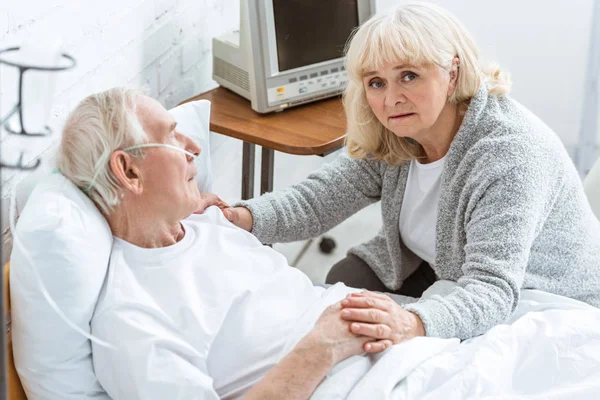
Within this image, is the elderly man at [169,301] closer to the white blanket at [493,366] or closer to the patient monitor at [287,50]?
the white blanket at [493,366]

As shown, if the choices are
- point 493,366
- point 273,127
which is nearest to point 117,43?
point 273,127

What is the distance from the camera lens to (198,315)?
1.42 meters

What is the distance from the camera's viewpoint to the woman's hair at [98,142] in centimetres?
141

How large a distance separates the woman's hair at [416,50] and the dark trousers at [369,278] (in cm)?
36

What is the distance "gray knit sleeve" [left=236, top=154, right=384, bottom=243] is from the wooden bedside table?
0.45 feet

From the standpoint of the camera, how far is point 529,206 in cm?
165

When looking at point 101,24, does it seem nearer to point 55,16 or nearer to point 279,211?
point 55,16

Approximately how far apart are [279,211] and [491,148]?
56 cm

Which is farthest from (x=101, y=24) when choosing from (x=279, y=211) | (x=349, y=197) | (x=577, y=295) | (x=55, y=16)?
(x=577, y=295)

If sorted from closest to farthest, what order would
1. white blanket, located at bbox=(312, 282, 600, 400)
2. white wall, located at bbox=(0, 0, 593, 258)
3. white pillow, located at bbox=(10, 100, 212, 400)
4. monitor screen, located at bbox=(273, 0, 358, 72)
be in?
white pillow, located at bbox=(10, 100, 212, 400) → white blanket, located at bbox=(312, 282, 600, 400) → white wall, located at bbox=(0, 0, 593, 258) → monitor screen, located at bbox=(273, 0, 358, 72)

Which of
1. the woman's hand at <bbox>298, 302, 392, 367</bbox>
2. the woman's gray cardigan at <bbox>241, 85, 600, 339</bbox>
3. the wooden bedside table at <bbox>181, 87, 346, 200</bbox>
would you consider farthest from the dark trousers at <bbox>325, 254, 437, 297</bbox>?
the woman's hand at <bbox>298, 302, 392, 367</bbox>

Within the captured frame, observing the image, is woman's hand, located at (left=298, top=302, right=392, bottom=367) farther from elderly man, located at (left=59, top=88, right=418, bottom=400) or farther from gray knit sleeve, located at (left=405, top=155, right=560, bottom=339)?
gray knit sleeve, located at (left=405, top=155, right=560, bottom=339)

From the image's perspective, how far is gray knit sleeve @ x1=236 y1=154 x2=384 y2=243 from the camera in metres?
1.98

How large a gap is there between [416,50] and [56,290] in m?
0.92
